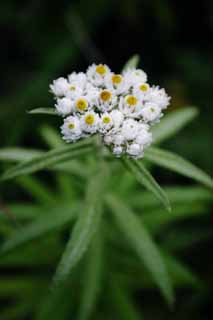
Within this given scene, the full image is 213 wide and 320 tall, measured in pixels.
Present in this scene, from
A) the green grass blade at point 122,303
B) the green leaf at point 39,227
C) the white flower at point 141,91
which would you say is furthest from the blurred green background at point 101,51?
the white flower at point 141,91

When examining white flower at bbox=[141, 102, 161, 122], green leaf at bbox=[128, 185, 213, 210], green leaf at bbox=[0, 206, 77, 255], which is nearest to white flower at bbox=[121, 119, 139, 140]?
white flower at bbox=[141, 102, 161, 122]

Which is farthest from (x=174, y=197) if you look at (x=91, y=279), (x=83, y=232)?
(x=83, y=232)

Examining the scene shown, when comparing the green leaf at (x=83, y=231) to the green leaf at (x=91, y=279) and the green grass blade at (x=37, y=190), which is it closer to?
the green leaf at (x=91, y=279)

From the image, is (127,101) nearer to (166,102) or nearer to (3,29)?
(166,102)

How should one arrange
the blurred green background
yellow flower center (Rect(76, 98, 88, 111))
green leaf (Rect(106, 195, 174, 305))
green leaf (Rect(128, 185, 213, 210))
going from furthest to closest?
the blurred green background → green leaf (Rect(128, 185, 213, 210)) → green leaf (Rect(106, 195, 174, 305)) → yellow flower center (Rect(76, 98, 88, 111))

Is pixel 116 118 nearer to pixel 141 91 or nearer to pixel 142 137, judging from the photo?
pixel 142 137

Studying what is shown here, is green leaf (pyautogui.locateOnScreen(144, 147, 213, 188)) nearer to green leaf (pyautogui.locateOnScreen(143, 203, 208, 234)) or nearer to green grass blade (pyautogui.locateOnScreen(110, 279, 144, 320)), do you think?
green leaf (pyautogui.locateOnScreen(143, 203, 208, 234))

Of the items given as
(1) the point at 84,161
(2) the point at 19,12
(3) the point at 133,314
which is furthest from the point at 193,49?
(3) the point at 133,314
